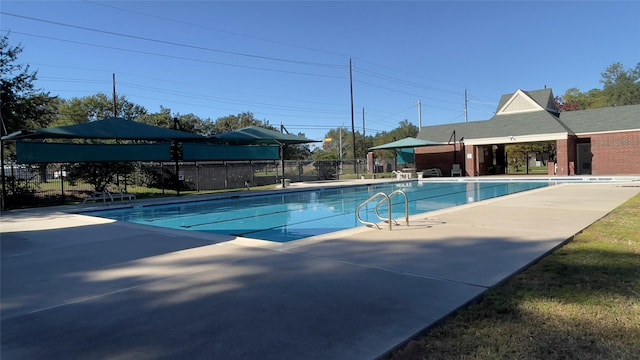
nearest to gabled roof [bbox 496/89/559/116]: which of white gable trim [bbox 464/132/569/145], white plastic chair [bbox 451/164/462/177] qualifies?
Result: white gable trim [bbox 464/132/569/145]

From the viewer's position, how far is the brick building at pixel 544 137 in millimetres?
25766

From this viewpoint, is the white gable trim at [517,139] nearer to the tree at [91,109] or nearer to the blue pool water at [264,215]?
the blue pool water at [264,215]

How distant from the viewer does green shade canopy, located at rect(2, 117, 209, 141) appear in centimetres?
1519

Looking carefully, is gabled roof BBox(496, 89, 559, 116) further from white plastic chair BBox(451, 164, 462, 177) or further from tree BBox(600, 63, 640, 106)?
tree BBox(600, 63, 640, 106)

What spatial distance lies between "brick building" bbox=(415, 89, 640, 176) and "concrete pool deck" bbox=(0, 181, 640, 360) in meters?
21.4

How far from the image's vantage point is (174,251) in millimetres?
6746

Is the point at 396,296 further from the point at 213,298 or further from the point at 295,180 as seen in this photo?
the point at 295,180

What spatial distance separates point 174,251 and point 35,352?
3610 millimetres

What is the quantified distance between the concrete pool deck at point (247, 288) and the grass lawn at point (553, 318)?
0.21 metres

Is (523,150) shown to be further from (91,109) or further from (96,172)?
(91,109)

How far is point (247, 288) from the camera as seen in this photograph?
4.60m

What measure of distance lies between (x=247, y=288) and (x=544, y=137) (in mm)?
27335

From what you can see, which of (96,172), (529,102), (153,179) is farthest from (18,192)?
(529,102)

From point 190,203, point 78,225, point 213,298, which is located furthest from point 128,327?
point 190,203
